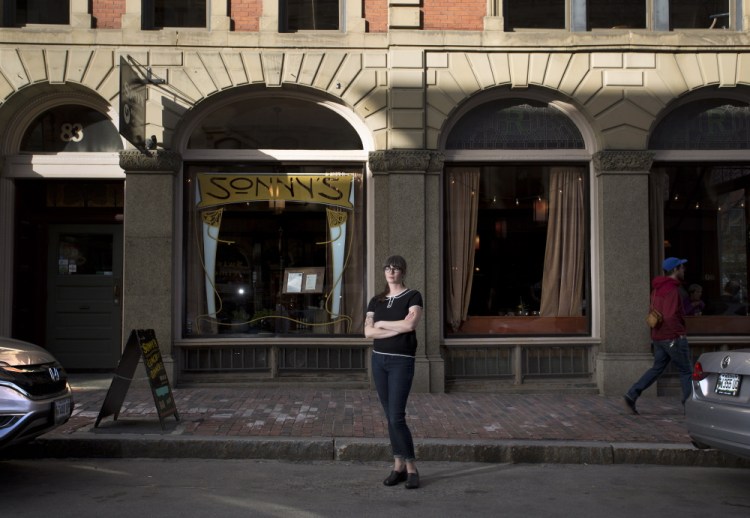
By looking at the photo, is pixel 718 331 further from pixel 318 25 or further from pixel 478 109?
pixel 318 25

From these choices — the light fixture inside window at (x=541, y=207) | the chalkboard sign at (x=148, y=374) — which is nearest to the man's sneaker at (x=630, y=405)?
the light fixture inside window at (x=541, y=207)

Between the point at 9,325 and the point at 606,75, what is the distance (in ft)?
30.6

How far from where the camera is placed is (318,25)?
1051 centimetres

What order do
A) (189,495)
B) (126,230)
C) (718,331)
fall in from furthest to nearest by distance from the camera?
(718,331)
(126,230)
(189,495)

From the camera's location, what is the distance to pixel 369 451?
22.9 feet

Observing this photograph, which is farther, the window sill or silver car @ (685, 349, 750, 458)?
the window sill

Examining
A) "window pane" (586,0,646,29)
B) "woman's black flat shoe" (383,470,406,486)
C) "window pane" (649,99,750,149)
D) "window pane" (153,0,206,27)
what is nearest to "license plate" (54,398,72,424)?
"woman's black flat shoe" (383,470,406,486)

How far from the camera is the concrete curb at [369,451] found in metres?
7.00

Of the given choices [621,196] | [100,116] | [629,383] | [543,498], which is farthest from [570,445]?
[100,116]

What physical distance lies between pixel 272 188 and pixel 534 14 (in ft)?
15.2

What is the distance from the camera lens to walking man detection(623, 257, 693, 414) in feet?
27.2

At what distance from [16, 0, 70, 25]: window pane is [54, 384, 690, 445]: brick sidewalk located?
531cm

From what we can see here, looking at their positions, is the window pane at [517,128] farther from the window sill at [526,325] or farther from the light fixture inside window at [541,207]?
the window sill at [526,325]

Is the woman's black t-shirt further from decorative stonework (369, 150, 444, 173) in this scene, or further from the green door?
the green door
